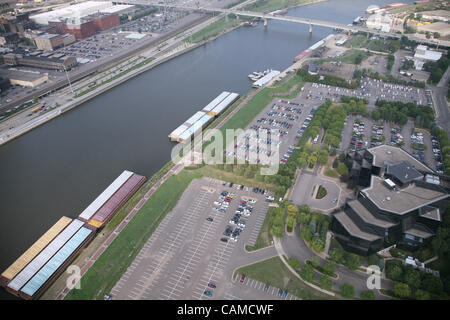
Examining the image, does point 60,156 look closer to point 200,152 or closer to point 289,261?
point 200,152

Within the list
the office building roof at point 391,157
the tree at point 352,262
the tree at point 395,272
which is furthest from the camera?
the office building roof at point 391,157

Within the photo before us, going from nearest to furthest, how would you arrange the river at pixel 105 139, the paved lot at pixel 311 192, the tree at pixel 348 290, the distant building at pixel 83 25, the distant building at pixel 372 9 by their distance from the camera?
1. the tree at pixel 348 290
2. the paved lot at pixel 311 192
3. the river at pixel 105 139
4. the distant building at pixel 83 25
5. the distant building at pixel 372 9

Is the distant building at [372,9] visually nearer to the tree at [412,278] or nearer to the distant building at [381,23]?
the distant building at [381,23]

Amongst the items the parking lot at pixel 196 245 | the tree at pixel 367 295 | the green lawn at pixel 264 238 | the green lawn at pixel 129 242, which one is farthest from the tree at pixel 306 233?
the green lawn at pixel 129 242

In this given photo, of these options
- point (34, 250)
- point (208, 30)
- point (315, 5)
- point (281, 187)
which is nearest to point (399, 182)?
point (281, 187)

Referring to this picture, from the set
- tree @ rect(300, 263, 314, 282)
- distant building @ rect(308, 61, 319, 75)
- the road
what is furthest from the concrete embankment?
the road

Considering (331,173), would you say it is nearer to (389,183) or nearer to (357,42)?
(389,183)
